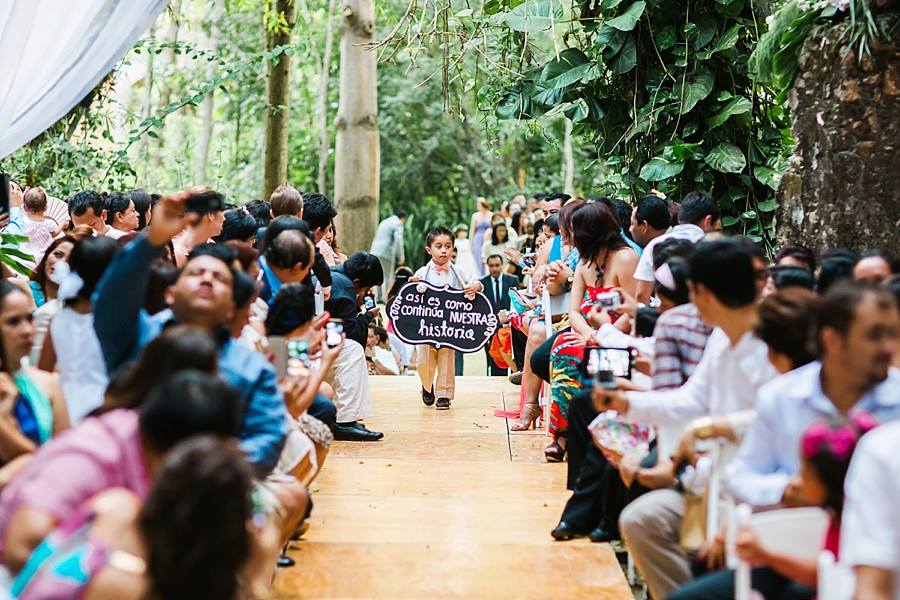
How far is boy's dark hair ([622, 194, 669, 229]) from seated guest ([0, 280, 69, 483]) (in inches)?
146

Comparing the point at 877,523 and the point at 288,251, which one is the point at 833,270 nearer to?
the point at 877,523

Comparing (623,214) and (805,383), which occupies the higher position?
(623,214)

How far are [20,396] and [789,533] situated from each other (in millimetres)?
2285

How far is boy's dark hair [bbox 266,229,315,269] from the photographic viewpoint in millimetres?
5547

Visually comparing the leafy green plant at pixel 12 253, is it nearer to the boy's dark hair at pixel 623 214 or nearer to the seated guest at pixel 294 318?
the seated guest at pixel 294 318

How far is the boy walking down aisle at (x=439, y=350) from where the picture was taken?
27.5 feet

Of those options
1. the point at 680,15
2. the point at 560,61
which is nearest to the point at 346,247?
the point at 560,61

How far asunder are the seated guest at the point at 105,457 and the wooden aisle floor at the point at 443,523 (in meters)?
1.94

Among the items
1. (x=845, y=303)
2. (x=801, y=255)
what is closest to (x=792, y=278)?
(x=801, y=255)

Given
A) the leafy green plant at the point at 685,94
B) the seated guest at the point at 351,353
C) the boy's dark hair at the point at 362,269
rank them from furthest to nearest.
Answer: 1. the leafy green plant at the point at 685,94
2. the boy's dark hair at the point at 362,269
3. the seated guest at the point at 351,353

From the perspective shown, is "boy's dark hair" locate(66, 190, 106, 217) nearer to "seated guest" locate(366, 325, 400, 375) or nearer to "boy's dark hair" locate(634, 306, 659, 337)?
"seated guest" locate(366, 325, 400, 375)

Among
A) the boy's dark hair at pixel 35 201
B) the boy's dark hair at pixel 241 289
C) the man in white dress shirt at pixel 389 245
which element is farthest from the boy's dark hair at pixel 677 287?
the man in white dress shirt at pixel 389 245

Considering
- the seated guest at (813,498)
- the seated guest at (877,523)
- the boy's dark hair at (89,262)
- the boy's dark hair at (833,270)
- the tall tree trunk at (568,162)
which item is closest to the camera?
the seated guest at (877,523)

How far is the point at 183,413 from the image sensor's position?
256 centimetres
